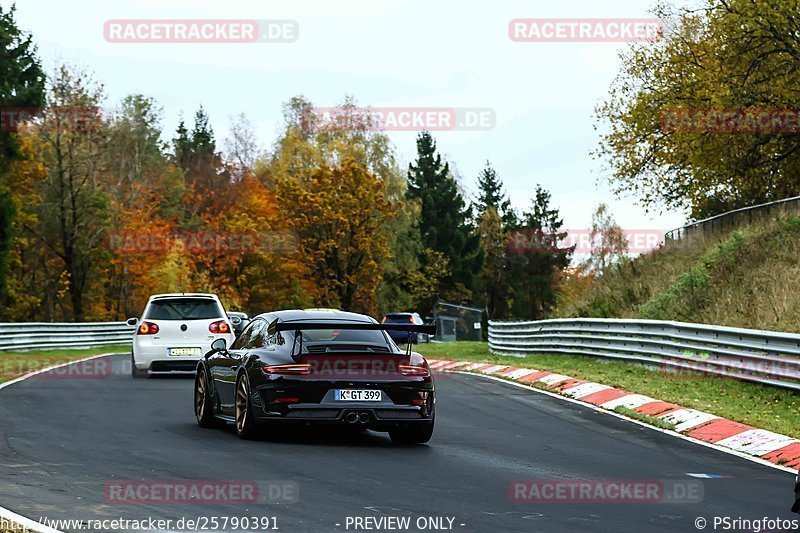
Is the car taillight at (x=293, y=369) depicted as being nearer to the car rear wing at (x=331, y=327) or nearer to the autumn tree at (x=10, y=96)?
the car rear wing at (x=331, y=327)

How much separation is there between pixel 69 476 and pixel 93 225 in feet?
204

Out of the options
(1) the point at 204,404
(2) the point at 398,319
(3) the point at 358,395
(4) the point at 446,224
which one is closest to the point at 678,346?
(1) the point at 204,404

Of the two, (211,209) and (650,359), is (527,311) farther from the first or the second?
(650,359)

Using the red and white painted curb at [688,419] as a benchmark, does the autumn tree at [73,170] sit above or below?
above

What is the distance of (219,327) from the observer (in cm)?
2336

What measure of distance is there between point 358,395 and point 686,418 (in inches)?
204

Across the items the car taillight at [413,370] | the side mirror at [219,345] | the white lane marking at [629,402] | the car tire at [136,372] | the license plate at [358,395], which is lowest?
the white lane marking at [629,402]

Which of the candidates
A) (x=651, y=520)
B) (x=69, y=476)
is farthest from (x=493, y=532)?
(x=69, y=476)

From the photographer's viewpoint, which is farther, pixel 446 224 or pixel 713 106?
pixel 446 224

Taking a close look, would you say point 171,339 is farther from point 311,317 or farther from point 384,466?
point 384,466

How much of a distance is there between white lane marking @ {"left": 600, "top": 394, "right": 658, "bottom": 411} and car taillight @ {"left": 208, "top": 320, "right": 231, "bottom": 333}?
833 cm

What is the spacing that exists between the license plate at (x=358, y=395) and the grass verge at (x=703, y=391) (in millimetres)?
4765

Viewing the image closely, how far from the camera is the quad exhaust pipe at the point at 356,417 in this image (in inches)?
485

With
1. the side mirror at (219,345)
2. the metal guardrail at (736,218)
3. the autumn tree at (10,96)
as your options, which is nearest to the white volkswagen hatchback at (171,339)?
the side mirror at (219,345)
